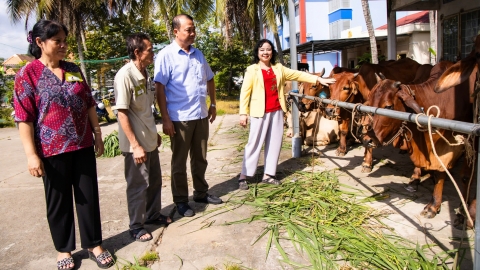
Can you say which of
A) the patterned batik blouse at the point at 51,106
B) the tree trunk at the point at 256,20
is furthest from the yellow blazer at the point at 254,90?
the tree trunk at the point at 256,20

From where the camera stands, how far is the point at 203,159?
13.3ft

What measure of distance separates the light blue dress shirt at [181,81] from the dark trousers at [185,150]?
10 cm

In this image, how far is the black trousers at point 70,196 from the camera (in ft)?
9.27

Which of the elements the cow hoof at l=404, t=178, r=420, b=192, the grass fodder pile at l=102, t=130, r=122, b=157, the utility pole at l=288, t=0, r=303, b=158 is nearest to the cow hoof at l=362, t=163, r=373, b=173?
the cow hoof at l=404, t=178, r=420, b=192

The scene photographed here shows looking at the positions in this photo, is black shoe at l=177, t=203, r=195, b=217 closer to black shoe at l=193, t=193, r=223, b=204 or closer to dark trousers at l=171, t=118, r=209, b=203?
dark trousers at l=171, t=118, r=209, b=203

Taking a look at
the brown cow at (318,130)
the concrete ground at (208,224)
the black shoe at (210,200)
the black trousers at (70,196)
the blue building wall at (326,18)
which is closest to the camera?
the black trousers at (70,196)

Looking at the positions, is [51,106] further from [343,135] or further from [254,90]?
[343,135]

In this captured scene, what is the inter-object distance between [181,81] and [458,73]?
2382 millimetres

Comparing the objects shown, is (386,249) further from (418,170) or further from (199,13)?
(199,13)

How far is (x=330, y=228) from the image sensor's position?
10.4 ft

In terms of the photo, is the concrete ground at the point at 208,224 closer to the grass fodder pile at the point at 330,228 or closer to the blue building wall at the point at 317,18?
the grass fodder pile at the point at 330,228

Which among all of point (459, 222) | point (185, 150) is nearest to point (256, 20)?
point (185, 150)

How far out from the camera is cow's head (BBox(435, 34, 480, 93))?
2.65m

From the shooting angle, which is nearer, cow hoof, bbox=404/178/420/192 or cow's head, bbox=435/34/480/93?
cow's head, bbox=435/34/480/93
